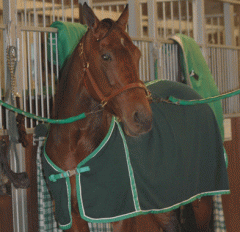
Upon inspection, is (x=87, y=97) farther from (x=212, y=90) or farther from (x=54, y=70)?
(x=212, y=90)

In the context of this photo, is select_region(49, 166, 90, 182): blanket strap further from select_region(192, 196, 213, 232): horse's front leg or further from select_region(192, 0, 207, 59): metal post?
select_region(192, 0, 207, 59): metal post

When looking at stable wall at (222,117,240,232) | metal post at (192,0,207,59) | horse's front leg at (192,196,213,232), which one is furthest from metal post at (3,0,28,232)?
stable wall at (222,117,240,232)

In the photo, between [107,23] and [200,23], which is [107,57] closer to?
[107,23]

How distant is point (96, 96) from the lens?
128cm

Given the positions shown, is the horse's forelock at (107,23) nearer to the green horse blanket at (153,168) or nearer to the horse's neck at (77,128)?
the horse's neck at (77,128)

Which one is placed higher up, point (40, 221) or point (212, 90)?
point (212, 90)

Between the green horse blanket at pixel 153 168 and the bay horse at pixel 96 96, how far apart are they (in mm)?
37

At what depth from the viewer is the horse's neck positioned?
134 centimetres

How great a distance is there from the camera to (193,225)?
2.11 meters

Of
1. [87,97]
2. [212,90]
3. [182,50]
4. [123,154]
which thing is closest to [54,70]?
[87,97]

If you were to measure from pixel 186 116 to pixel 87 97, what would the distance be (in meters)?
0.61

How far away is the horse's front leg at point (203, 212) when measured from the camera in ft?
6.37

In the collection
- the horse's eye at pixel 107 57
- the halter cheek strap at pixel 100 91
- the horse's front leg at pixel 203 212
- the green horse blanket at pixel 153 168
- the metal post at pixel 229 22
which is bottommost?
the horse's front leg at pixel 203 212

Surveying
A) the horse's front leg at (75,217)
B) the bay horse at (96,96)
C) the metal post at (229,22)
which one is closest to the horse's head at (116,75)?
the bay horse at (96,96)
